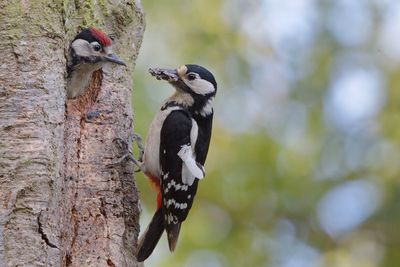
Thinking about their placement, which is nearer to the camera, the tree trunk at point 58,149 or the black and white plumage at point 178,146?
the tree trunk at point 58,149

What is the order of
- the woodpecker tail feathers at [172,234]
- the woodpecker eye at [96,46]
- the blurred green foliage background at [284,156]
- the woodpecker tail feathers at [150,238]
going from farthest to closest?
the blurred green foliage background at [284,156], the woodpecker tail feathers at [172,234], the woodpecker eye at [96,46], the woodpecker tail feathers at [150,238]

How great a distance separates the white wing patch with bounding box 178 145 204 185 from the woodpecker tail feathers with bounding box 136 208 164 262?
0.69 feet

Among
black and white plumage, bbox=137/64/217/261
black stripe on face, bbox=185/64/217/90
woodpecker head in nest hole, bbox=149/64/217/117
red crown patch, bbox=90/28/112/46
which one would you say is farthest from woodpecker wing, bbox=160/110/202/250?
red crown patch, bbox=90/28/112/46

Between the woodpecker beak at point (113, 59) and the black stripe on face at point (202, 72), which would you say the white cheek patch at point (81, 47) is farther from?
the black stripe on face at point (202, 72)

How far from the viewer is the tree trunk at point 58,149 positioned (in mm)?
3506

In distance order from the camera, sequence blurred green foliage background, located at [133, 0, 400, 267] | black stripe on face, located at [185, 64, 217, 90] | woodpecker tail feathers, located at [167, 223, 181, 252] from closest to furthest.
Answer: woodpecker tail feathers, located at [167, 223, 181, 252] → black stripe on face, located at [185, 64, 217, 90] → blurred green foliage background, located at [133, 0, 400, 267]

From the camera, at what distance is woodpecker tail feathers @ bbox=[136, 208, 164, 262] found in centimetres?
414

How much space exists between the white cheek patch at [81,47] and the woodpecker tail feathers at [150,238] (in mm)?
873

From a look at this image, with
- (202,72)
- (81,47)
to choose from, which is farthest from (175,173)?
(81,47)

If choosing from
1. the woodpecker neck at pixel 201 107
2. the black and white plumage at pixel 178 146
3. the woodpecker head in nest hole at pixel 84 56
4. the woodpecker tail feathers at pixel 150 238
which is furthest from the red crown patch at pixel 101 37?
the woodpecker tail feathers at pixel 150 238

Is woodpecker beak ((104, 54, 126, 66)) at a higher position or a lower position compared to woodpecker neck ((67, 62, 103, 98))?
higher

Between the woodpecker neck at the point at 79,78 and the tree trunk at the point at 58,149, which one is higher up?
the woodpecker neck at the point at 79,78

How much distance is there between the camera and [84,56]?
439 centimetres

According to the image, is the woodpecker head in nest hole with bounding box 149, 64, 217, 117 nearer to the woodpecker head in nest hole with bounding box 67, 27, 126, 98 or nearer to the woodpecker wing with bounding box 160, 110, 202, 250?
the woodpecker wing with bounding box 160, 110, 202, 250
